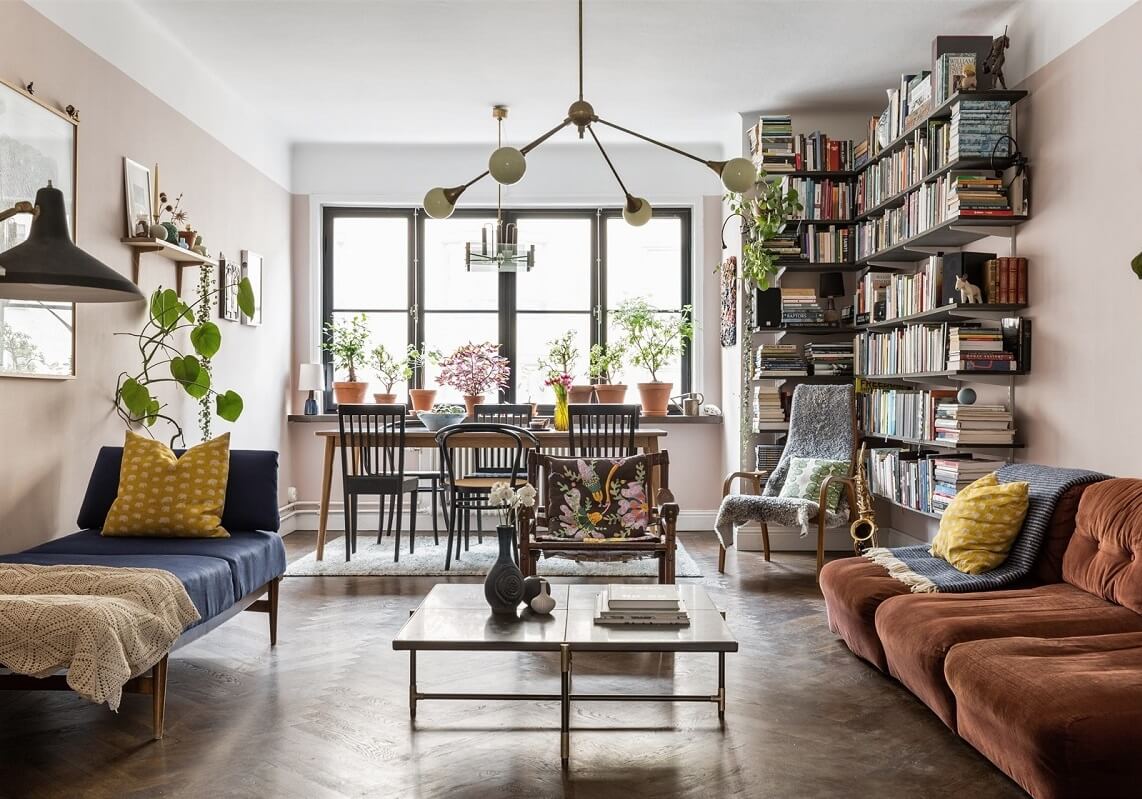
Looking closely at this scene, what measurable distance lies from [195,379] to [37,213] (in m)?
1.85

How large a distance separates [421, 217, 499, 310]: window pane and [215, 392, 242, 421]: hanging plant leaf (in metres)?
2.68

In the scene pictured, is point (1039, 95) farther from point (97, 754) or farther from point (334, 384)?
point (334, 384)

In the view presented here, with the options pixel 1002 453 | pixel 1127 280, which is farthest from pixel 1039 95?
pixel 1002 453

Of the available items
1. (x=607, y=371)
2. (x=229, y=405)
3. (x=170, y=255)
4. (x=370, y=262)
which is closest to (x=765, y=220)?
(x=607, y=371)

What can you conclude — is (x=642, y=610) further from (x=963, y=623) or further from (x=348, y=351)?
(x=348, y=351)

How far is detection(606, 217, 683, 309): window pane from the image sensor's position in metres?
7.52

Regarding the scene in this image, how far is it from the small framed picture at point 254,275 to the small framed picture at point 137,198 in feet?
4.51

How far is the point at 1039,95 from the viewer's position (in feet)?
14.5

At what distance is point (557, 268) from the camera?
7.54 meters

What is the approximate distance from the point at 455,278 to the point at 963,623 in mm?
5328

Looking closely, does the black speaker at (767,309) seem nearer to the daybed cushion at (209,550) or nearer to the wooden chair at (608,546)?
the wooden chair at (608,546)

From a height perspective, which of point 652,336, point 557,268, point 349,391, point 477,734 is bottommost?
point 477,734

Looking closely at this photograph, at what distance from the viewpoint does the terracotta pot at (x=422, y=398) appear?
7.28 m

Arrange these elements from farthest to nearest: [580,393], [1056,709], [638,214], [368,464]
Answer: [580,393]
[368,464]
[638,214]
[1056,709]
